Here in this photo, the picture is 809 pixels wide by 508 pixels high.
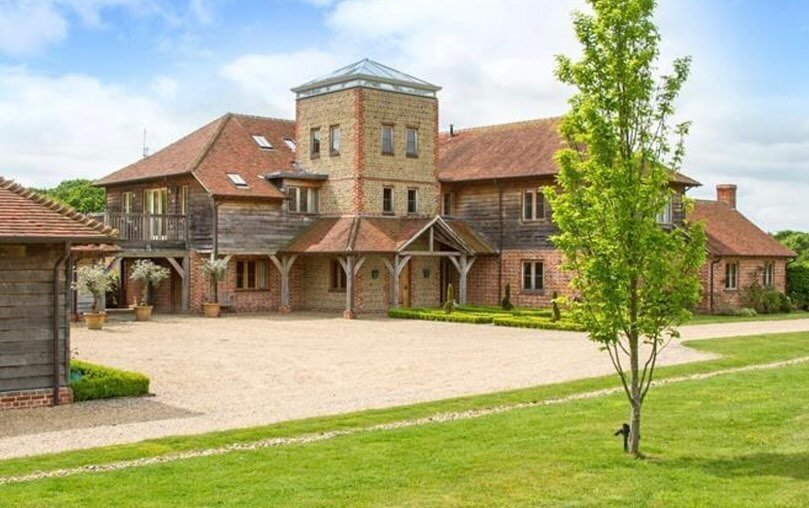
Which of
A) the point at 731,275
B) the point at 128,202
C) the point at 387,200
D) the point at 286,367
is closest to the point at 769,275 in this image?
the point at 731,275

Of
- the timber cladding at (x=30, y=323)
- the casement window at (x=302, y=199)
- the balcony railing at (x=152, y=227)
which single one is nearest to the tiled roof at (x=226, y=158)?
the casement window at (x=302, y=199)

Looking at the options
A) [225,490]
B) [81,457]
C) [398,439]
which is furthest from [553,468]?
[81,457]

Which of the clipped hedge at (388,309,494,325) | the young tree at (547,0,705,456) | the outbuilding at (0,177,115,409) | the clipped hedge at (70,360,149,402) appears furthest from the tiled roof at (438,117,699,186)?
the young tree at (547,0,705,456)

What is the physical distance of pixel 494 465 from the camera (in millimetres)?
10617

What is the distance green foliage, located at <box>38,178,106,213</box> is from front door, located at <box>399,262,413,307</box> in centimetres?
3203

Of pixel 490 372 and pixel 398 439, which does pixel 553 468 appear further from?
pixel 490 372

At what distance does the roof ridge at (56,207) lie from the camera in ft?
50.5

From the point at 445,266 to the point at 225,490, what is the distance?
30.4 m

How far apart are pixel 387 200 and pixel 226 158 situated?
6312 mm

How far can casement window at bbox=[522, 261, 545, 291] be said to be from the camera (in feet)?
120

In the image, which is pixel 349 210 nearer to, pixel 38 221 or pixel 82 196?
pixel 38 221

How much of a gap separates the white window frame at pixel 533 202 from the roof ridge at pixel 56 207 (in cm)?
2305

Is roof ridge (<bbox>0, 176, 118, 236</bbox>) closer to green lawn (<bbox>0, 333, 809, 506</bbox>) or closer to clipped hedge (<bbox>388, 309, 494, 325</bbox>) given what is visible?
green lawn (<bbox>0, 333, 809, 506</bbox>)

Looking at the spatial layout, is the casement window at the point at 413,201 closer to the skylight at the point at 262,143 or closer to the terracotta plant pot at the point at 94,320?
the skylight at the point at 262,143
